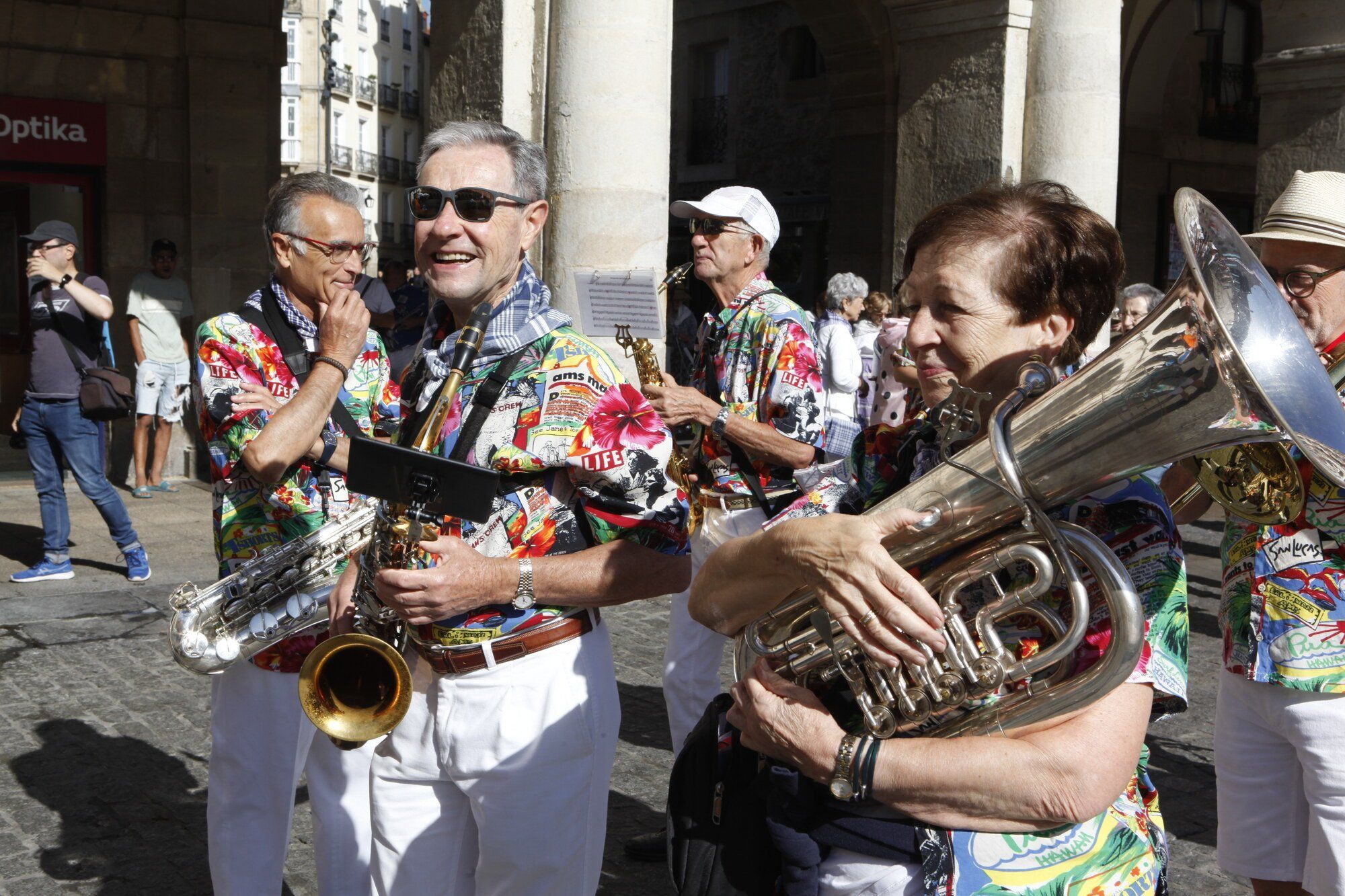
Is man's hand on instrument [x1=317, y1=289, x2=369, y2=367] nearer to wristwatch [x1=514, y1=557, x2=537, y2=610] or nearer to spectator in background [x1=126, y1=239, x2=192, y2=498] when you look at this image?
wristwatch [x1=514, y1=557, x2=537, y2=610]

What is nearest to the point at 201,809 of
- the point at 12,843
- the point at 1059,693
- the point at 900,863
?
the point at 12,843

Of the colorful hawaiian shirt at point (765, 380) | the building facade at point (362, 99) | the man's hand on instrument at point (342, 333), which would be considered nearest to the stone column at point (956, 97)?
the colorful hawaiian shirt at point (765, 380)

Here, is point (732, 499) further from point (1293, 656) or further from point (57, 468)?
point (57, 468)

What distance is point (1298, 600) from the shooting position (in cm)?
294

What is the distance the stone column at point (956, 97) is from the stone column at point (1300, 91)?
2272mm

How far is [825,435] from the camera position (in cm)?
461

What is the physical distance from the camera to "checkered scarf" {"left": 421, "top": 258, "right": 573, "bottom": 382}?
99.3 inches

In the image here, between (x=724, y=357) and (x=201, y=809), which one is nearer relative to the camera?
(x=201, y=809)

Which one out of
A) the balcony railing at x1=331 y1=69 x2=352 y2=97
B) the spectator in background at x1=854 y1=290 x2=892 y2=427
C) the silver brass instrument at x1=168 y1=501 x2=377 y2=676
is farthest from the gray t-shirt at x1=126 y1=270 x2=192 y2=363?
the balcony railing at x1=331 y1=69 x2=352 y2=97

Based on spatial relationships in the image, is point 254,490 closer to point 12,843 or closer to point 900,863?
point 12,843

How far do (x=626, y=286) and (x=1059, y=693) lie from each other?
3483 mm

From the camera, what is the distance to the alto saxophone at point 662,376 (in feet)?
14.8

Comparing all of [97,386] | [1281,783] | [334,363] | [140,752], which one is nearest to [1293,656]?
[1281,783]

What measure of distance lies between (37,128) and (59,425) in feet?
14.0
